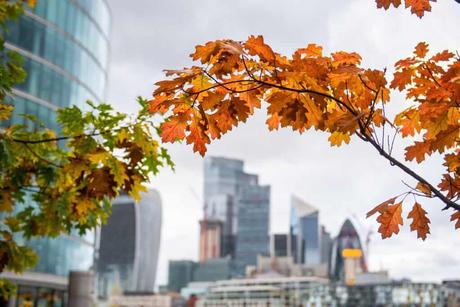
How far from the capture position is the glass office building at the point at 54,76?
41625 millimetres

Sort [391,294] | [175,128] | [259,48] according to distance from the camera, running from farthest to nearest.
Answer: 1. [391,294]
2. [175,128]
3. [259,48]

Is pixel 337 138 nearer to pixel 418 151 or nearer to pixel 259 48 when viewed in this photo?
pixel 418 151

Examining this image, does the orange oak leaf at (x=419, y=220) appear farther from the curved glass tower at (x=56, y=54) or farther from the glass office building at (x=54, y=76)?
the glass office building at (x=54, y=76)

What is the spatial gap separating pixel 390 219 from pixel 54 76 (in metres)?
42.7

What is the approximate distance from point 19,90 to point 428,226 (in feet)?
132

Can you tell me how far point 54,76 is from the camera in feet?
146

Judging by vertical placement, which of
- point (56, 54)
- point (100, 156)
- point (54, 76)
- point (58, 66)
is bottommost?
point (100, 156)

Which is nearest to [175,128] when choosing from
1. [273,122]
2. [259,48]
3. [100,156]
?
[259,48]

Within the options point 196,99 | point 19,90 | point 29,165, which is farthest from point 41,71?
point 196,99

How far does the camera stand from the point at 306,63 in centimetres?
398

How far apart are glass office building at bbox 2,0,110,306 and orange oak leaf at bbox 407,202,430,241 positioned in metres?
37.4

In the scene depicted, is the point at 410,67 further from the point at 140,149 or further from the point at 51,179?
the point at 51,179

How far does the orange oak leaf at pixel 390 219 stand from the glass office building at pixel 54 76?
3745cm

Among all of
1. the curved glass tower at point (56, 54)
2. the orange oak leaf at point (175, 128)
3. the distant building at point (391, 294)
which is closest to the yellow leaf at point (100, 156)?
the orange oak leaf at point (175, 128)
